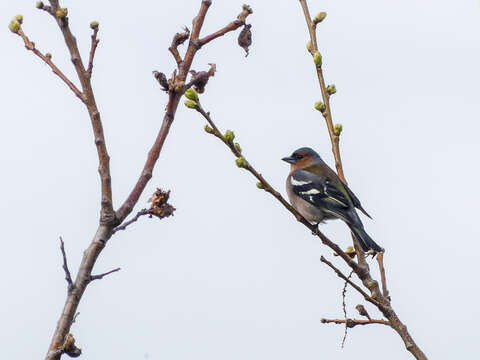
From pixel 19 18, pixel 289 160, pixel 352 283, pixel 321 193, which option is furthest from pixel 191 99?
pixel 289 160

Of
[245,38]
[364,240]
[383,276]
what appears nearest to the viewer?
[383,276]

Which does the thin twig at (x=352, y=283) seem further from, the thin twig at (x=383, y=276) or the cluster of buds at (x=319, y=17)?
the cluster of buds at (x=319, y=17)

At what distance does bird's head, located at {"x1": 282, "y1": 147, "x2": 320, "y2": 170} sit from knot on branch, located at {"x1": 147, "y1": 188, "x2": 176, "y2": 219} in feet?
24.1

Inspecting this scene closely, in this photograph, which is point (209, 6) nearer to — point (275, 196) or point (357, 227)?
point (275, 196)

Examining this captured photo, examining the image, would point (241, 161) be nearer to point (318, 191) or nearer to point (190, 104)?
point (190, 104)

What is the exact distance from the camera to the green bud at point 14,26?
160 inches

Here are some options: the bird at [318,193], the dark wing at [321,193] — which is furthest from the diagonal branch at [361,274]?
the dark wing at [321,193]

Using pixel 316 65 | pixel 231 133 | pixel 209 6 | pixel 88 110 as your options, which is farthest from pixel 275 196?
pixel 88 110

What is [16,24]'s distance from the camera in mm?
4098

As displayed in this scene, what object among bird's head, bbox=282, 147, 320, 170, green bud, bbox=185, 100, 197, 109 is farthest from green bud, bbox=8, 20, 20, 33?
bird's head, bbox=282, 147, 320, 170

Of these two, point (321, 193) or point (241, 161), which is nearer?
point (241, 161)

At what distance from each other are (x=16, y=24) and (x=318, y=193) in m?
6.35

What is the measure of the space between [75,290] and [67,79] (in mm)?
1182

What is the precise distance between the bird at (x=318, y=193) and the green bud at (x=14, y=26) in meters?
4.95
